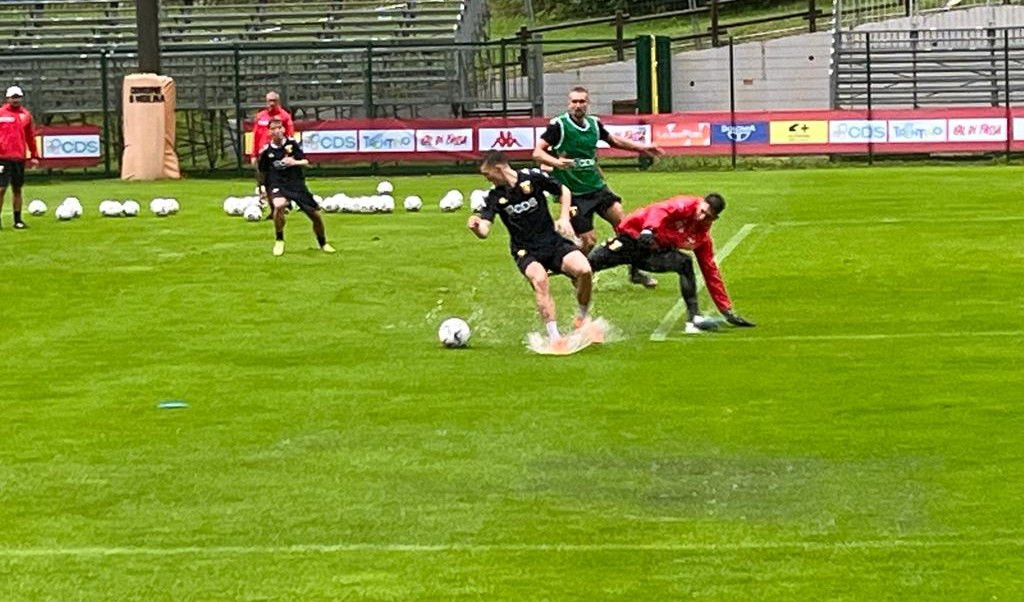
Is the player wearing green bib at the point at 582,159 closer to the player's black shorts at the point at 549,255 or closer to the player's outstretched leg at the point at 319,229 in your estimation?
the player's black shorts at the point at 549,255

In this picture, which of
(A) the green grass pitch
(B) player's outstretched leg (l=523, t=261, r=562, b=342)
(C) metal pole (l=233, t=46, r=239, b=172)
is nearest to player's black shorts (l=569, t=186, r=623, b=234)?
(A) the green grass pitch

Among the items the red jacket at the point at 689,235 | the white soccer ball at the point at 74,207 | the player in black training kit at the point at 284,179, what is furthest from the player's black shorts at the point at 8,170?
the red jacket at the point at 689,235

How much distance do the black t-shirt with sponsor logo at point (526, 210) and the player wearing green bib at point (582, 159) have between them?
2.46 meters

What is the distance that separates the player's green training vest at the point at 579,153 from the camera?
19422 millimetres

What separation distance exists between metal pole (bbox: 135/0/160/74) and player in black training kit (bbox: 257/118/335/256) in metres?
18.6

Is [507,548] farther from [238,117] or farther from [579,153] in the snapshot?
[238,117]

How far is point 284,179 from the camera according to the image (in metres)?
24.0

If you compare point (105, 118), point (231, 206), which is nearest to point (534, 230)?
point (231, 206)

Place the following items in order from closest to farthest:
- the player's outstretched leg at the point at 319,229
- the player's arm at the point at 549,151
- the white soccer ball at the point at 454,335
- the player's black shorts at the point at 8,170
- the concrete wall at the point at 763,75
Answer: the white soccer ball at the point at 454,335 < the player's arm at the point at 549,151 < the player's outstretched leg at the point at 319,229 < the player's black shorts at the point at 8,170 < the concrete wall at the point at 763,75

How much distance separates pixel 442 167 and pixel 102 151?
7.64m

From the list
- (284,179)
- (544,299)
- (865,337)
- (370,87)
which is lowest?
(865,337)

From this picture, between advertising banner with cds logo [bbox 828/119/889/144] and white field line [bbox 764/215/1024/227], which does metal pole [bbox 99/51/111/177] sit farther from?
white field line [bbox 764/215/1024/227]

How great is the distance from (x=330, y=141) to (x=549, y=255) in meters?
26.3

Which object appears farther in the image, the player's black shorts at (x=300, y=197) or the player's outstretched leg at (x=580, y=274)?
the player's black shorts at (x=300, y=197)
